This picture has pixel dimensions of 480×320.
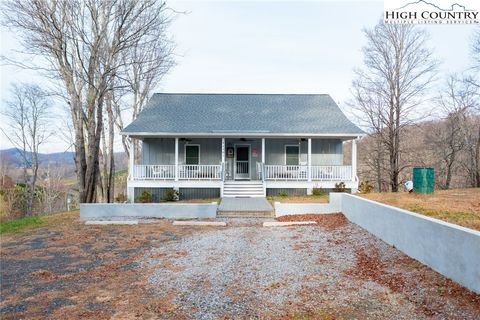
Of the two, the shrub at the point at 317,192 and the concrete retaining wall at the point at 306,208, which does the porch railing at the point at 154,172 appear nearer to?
the concrete retaining wall at the point at 306,208

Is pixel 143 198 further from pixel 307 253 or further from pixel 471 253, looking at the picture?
pixel 471 253

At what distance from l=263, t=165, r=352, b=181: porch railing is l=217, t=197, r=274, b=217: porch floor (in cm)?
265

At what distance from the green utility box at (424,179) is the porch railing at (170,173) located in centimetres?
906

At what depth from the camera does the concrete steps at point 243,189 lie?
1694 cm

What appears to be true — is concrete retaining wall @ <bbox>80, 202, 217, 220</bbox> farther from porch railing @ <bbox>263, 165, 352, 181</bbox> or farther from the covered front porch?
the covered front porch

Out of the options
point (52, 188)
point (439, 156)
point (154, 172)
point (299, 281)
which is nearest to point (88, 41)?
point (154, 172)

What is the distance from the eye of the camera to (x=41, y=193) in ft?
135

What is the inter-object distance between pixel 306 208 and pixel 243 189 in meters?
4.26

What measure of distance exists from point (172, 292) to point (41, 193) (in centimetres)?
4279

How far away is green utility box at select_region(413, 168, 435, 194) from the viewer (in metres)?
11.8

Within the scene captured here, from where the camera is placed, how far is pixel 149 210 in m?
13.5

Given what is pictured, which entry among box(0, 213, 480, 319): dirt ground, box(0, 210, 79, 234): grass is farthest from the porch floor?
box(0, 210, 79, 234): grass

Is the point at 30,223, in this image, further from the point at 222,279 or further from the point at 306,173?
the point at 306,173

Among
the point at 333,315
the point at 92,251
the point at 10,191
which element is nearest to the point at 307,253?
the point at 333,315
